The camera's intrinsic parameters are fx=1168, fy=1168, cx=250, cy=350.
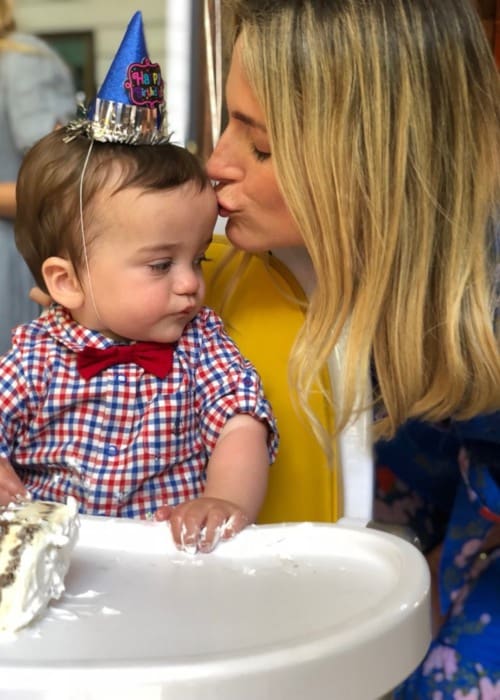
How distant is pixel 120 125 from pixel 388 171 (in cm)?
32

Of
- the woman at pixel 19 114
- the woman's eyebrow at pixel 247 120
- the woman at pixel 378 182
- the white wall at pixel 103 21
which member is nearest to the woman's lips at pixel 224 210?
the woman at pixel 378 182

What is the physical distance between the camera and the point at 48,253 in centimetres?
138

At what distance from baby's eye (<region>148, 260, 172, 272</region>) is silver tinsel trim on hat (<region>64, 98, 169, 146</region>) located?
14 cm

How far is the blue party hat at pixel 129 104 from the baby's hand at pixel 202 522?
45cm

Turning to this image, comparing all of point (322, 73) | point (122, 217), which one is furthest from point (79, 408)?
point (322, 73)

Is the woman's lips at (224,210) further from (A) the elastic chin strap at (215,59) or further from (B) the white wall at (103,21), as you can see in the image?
(B) the white wall at (103,21)

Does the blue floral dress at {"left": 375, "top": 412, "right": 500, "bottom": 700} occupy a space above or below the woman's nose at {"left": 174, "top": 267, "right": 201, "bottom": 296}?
below

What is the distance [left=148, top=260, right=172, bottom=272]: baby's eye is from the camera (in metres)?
1.33

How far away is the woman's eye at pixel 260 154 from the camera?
1.41 metres

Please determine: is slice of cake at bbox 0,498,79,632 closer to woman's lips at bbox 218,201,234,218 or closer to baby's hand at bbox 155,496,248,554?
baby's hand at bbox 155,496,248,554

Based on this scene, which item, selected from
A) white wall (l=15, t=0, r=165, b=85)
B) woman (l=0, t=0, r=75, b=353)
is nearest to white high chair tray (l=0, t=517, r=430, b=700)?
woman (l=0, t=0, r=75, b=353)

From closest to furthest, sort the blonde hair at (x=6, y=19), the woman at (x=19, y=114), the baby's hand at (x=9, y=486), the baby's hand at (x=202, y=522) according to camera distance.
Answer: the baby's hand at (x=202, y=522), the baby's hand at (x=9, y=486), the woman at (x=19, y=114), the blonde hair at (x=6, y=19)

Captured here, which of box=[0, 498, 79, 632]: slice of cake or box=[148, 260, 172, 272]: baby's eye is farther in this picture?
box=[148, 260, 172, 272]: baby's eye

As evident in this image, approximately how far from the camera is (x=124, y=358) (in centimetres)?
135
